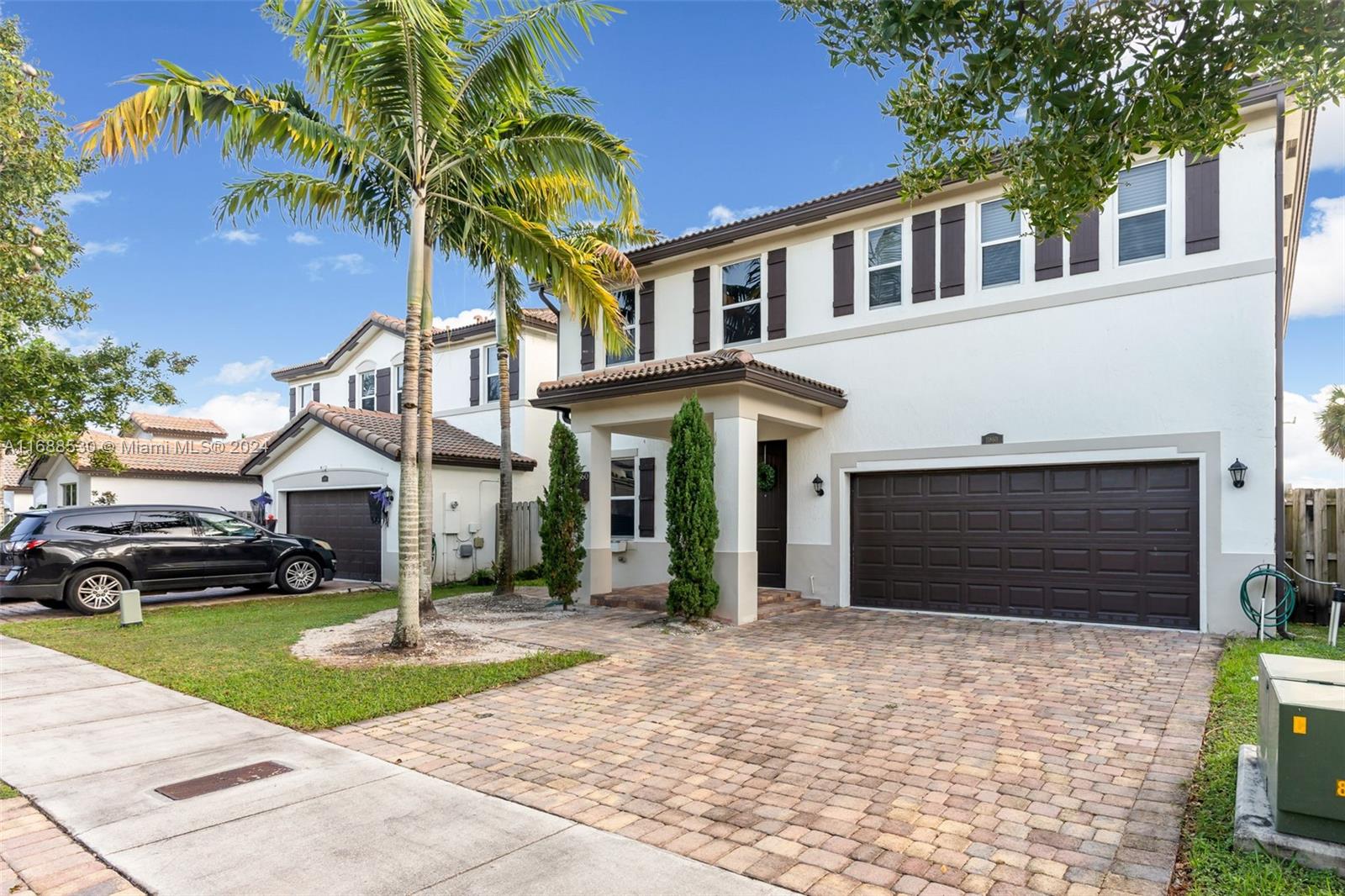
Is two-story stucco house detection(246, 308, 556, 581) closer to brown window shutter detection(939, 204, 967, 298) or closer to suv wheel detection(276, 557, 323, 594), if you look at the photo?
suv wheel detection(276, 557, 323, 594)

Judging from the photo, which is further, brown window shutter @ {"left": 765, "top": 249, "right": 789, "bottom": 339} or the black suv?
brown window shutter @ {"left": 765, "top": 249, "right": 789, "bottom": 339}

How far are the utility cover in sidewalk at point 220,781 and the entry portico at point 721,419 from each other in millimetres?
6574

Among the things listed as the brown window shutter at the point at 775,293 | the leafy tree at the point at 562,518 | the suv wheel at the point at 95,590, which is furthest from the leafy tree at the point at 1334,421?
the suv wheel at the point at 95,590

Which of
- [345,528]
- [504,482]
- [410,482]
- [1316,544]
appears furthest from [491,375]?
[1316,544]

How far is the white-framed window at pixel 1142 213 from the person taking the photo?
32.9 ft

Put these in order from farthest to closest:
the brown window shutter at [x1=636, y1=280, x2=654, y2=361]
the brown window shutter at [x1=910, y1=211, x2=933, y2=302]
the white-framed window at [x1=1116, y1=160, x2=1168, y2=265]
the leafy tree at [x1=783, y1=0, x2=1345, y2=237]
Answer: the brown window shutter at [x1=636, y1=280, x2=654, y2=361] → the brown window shutter at [x1=910, y1=211, x2=933, y2=302] → the white-framed window at [x1=1116, y1=160, x2=1168, y2=265] → the leafy tree at [x1=783, y1=0, x2=1345, y2=237]

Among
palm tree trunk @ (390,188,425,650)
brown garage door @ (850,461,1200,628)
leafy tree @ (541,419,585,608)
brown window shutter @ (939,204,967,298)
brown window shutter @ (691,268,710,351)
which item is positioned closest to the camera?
palm tree trunk @ (390,188,425,650)

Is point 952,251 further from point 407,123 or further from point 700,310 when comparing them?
point 407,123

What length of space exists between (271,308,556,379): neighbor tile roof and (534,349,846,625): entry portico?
715 centimetres

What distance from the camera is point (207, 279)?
2277 centimetres

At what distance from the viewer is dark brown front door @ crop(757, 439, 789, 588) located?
13180mm

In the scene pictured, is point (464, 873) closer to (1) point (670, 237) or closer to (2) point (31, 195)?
(1) point (670, 237)

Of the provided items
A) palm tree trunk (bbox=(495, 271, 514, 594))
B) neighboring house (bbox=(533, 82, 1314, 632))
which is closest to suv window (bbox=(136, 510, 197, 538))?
palm tree trunk (bbox=(495, 271, 514, 594))

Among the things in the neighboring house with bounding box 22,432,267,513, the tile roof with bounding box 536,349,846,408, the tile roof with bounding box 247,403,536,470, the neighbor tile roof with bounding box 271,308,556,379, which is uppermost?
the neighbor tile roof with bounding box 271,308,556,379
